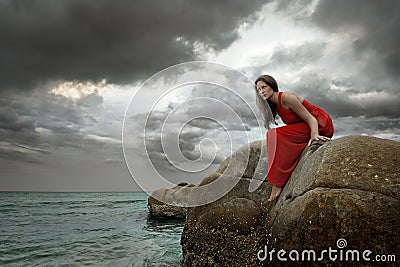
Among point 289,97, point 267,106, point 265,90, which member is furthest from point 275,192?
point 265,90

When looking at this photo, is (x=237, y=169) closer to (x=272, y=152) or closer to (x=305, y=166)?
(x=272, y=152)

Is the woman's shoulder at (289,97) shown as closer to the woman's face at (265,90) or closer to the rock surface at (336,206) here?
A: the woman's face at (265,90)

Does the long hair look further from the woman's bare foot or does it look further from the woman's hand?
the woman's bare foot

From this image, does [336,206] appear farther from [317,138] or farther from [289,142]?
[289,142]

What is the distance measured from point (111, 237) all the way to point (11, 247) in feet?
13.0

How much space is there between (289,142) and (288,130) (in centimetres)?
23

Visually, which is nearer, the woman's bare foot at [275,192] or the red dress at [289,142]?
the red dress at [289,142]

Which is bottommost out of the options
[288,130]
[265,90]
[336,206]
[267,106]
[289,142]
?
[336,206]

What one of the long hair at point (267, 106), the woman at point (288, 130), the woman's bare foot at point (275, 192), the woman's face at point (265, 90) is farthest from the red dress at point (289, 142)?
the long hair at point (267, 106)

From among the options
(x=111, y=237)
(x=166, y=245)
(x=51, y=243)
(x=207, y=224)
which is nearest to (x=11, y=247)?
(x=51, y=243)

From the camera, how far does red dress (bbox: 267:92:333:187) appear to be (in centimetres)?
513

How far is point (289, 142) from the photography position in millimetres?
5145

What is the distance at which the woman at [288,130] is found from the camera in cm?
512

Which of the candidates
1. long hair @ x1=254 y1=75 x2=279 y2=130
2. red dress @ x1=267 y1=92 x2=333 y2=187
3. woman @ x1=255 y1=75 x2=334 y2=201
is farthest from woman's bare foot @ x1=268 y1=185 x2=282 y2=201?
long hair @ x1=254 y1=75 x2=279 y2=130
